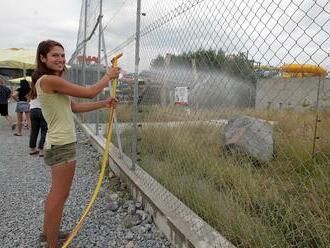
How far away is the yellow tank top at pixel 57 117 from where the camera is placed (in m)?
3.00

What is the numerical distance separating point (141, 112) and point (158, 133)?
0.49m

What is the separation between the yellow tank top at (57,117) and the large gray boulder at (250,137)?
136 cm

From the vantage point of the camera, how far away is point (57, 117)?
3.07 metres

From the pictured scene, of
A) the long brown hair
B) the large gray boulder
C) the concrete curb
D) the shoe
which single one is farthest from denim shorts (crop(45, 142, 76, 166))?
the large gray boulder

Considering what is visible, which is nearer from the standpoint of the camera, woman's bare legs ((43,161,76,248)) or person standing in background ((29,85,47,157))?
woman's bare legs ((43,161,76,248))

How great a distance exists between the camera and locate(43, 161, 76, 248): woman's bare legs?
10.2 feet

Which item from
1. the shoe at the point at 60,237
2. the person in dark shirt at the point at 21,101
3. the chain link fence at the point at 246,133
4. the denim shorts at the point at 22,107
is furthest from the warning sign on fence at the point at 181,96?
the denim shorts at the point at 22,107

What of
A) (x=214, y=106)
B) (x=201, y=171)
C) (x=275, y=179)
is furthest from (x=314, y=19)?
(x=201, y=171)

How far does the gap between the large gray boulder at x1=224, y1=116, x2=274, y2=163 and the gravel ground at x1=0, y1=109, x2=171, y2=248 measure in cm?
108

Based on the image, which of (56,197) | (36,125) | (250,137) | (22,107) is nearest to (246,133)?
(250,137)

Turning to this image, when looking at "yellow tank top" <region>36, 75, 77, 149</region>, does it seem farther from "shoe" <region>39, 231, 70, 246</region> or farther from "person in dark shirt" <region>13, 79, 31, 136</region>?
Answer: "person in dark shirt" <region>13, 79, 31, 136</region>

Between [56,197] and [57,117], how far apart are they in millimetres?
684

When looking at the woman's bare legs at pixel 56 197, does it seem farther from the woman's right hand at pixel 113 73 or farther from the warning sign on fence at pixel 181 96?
the warning sign on fence at pixel 181 96

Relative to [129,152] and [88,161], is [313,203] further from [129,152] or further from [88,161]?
[88,161]
